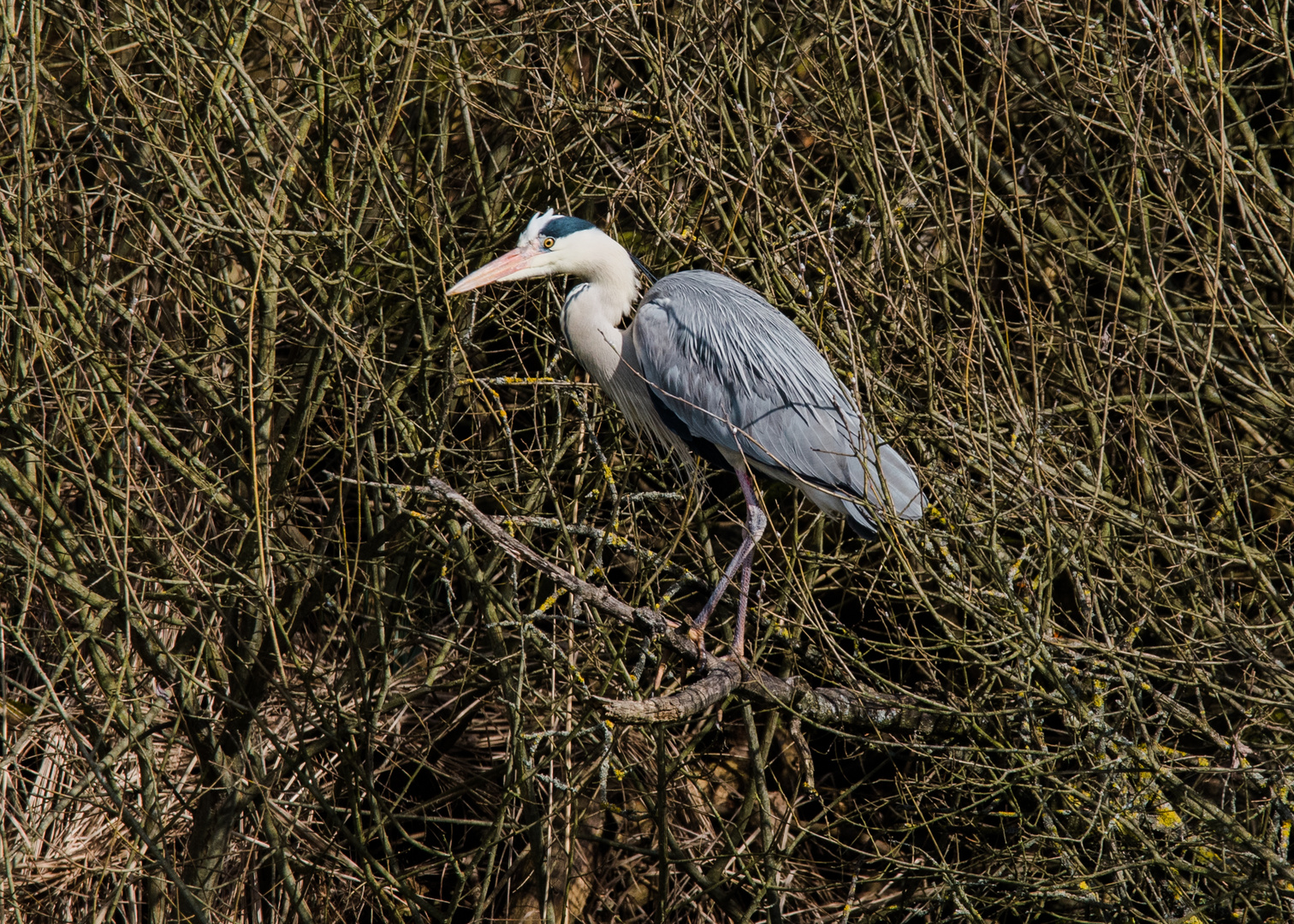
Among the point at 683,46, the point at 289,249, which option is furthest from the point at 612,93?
the point at 289,249

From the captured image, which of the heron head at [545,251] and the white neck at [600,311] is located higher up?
the heron head at [545,251]

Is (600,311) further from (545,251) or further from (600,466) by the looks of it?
(600,466)

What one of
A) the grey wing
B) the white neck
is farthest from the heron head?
the grey wing

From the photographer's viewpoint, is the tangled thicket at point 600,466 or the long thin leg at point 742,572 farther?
the long thin leg at point 742,572

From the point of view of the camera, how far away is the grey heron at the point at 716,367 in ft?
15.2

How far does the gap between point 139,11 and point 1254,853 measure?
430 centimetres

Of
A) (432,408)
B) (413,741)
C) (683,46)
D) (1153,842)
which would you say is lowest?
(413,741)

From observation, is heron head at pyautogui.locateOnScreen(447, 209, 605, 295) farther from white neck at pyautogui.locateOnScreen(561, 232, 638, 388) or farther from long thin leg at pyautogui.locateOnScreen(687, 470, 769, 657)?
long thin leg at pyautogui.locateOnScreen(687, 470, 769, 657)

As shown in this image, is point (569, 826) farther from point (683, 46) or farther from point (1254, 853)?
point (683, 46)

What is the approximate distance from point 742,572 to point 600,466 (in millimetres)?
763

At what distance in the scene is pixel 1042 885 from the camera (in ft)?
11.6

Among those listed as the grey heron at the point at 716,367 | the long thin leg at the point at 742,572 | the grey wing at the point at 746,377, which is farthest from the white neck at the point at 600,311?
the long thin leg at the point at 742,572

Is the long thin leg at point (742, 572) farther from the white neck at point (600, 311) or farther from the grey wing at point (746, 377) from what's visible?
the white neck at point (600, 311)

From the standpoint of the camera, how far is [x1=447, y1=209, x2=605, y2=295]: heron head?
4.40 m
